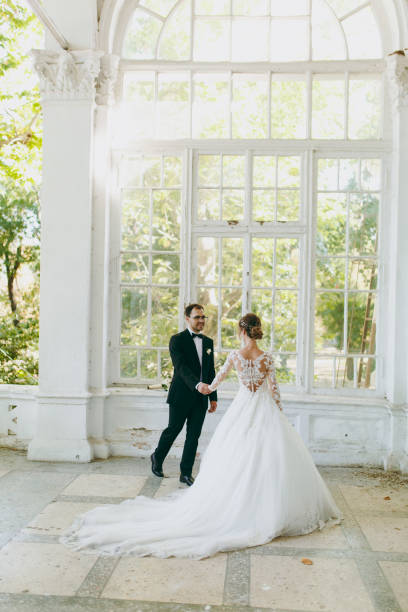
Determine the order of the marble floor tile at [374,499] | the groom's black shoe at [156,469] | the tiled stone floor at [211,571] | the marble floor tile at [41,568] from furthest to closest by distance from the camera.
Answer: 1. the groom's black shoe at [156,469]
2. the marble floor tile at [374,499]
3. the marble floor tile at [41,568]
4. the tiled stone floor at [211,571]

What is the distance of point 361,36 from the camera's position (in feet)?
20.8

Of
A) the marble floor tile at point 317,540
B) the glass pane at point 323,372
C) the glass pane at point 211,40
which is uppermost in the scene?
the glass pane at point 211,40

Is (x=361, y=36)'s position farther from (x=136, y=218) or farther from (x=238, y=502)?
(x=238, y=502)

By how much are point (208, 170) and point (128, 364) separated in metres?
2.16

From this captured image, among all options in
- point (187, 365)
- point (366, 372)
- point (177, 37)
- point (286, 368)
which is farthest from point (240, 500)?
point (177, 37)

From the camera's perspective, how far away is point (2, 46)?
925cm

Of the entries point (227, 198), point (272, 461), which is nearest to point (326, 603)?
point (272, 461)

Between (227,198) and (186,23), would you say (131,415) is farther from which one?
(186,23)

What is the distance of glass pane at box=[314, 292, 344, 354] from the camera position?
6.27m

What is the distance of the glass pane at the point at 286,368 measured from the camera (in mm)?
6297

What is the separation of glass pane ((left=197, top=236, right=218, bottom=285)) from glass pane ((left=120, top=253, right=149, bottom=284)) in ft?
1.81

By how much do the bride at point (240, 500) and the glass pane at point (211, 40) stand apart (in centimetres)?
337

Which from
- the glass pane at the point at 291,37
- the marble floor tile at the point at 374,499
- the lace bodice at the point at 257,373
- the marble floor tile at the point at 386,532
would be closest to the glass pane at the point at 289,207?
the glass pane at the point at 291,37

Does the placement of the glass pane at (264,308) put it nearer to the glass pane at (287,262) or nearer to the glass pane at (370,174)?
the glass pane at (287,262)
